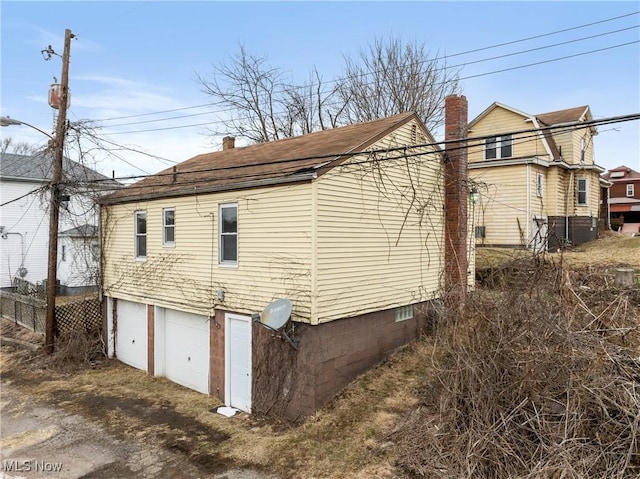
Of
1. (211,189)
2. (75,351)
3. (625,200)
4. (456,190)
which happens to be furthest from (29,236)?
(625,200)

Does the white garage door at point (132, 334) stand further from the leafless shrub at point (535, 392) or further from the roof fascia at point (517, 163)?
the roof fascia at point (517, 163)

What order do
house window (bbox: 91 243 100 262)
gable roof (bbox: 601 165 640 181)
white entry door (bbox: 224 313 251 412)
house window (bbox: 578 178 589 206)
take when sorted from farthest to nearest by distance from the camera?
Answer: gable roof (bbox: 601 165 640 181), house window (bbox: 578 178 589 206), house window (bbox: 91 243 100 262), white entry door (bbox: 224 313 251 412)

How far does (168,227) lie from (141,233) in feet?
5.85

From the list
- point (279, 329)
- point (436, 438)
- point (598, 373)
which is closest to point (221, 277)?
point (279, 329)

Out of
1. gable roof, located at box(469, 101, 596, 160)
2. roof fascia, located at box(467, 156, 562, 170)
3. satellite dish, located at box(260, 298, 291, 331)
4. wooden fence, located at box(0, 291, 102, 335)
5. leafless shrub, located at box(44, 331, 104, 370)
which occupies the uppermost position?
gable roof, located at box(469, 101, 596, 160)

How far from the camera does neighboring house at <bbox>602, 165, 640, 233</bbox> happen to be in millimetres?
38406

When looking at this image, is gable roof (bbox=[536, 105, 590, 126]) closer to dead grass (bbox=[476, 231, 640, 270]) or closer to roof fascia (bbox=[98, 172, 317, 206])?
dead grass (bbox=[476, 231, 640, 270])

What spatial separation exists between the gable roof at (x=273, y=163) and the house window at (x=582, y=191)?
16260mm

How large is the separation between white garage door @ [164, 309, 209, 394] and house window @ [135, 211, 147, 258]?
2.29 metres

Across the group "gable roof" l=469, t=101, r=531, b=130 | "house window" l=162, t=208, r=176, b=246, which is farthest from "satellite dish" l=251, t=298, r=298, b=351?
"gable roof" l=469, t=101, r=531, b=130

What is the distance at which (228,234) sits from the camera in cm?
1078

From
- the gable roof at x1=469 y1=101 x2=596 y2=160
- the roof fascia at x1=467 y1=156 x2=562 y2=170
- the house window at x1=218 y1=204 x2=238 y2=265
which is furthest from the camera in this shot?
the gable roof at x1=469 y1=101 x2=596 y2=160

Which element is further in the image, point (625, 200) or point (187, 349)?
point (625, 200)

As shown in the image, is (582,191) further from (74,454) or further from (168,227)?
(74,454)
